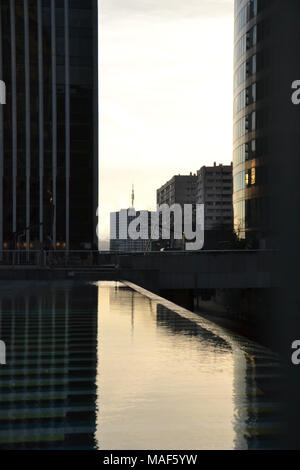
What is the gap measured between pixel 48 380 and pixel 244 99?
8908 centimetres

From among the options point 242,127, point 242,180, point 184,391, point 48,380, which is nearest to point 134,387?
point 184,391

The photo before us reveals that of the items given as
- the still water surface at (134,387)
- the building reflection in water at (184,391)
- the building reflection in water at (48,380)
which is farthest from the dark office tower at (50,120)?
the building reflection in water at (184,391)

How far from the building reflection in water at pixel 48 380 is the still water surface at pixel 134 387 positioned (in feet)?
0.03

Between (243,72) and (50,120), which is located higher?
(243,72)

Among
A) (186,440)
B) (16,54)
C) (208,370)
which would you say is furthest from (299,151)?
(16,54)

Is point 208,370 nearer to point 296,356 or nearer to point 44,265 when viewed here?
point 296,356

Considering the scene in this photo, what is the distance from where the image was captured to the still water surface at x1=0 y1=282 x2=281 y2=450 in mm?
4711

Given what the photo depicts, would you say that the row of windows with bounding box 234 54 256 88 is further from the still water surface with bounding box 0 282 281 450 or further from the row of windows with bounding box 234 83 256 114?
the still water surface with bounding box 0 282 281 450

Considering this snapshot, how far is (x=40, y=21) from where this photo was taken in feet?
220

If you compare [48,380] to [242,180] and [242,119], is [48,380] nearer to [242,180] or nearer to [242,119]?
[242,180]

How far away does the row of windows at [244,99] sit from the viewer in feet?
288

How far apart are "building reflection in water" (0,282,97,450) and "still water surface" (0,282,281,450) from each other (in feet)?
0.03

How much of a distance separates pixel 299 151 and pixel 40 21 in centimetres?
6813

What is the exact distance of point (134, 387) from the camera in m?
6.59
